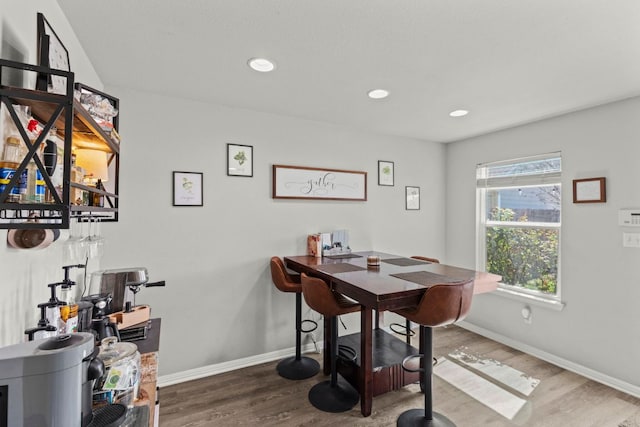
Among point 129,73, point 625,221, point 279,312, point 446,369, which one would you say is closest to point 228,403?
point 279,312

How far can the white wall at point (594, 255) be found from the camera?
242 cm

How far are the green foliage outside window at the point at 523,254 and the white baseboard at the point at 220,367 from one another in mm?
2343

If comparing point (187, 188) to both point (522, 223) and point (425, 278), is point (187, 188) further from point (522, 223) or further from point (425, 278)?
point (522, 223)

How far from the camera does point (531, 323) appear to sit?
308cm

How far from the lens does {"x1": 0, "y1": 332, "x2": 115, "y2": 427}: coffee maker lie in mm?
633

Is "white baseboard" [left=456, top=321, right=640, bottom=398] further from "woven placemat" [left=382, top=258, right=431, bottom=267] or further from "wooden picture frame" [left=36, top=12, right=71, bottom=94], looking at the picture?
"wooden picture frame" [left=36, top=12, right=71, bottom=94]

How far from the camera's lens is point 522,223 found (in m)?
3.27

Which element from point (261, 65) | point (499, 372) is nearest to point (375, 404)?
point (499, 372)

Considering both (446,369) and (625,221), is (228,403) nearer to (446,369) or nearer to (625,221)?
(446,369)

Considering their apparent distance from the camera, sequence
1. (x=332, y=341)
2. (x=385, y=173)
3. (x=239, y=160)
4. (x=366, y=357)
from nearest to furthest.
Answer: (x=366, y=357)
(x=332, y=341)
(x=239, y=160)
(x=385, y=173)

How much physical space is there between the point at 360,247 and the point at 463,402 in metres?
1.63

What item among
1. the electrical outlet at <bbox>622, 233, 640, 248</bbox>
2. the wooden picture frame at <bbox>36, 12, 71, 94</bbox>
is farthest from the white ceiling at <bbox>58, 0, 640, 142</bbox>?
the electrical outlet at <bbox>622, 233, 640, 248</bbox>

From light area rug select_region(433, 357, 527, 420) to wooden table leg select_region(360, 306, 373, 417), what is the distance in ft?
2.86

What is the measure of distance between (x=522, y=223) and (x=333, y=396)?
2601 mm
